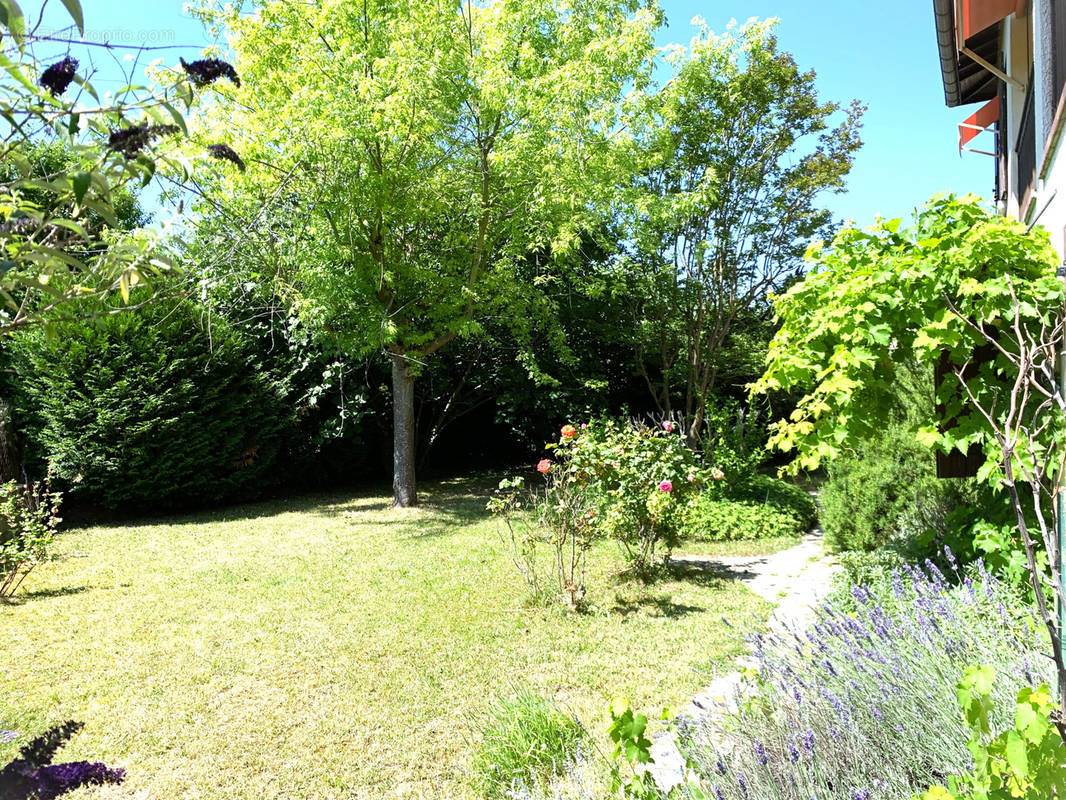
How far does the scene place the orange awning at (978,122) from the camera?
966 cm

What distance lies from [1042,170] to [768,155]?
718 cm

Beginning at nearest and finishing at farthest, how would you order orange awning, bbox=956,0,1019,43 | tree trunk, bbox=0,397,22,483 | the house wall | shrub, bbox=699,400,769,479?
the house wall
orange awning, bbox=956,0,1019,43
tree trunk, bbox=0,397,22,483
shrub, bbox=699,400,769,479

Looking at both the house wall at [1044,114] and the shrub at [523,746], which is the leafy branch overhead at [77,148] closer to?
the shrub at [523,746]

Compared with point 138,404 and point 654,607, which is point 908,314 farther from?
point 138,404

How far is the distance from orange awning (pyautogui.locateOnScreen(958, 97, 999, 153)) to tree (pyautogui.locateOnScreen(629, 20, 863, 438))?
1756 millimetres

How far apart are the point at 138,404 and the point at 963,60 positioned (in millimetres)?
11404

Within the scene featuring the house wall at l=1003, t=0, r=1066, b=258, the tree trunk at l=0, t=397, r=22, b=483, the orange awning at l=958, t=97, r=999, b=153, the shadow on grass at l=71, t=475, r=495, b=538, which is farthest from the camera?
the shadow on grass at l=71, t=475, r=495, b=538

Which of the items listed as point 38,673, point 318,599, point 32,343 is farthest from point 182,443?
point 38,673

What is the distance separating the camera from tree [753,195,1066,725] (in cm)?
416

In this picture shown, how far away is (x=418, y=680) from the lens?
180 inches

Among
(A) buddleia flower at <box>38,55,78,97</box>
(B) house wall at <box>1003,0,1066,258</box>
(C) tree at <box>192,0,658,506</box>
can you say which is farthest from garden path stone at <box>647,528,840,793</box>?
(C) tree at <box>192,0,658,506</box>

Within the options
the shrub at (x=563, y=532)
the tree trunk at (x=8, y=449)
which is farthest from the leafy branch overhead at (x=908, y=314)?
the tree trunk at (x=8, y=449)

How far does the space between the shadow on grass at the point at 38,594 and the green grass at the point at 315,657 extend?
0.11 ft

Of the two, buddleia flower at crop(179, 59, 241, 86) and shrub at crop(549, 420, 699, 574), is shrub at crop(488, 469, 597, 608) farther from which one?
buddleia flower at crop(179, 59, 241, 86)
